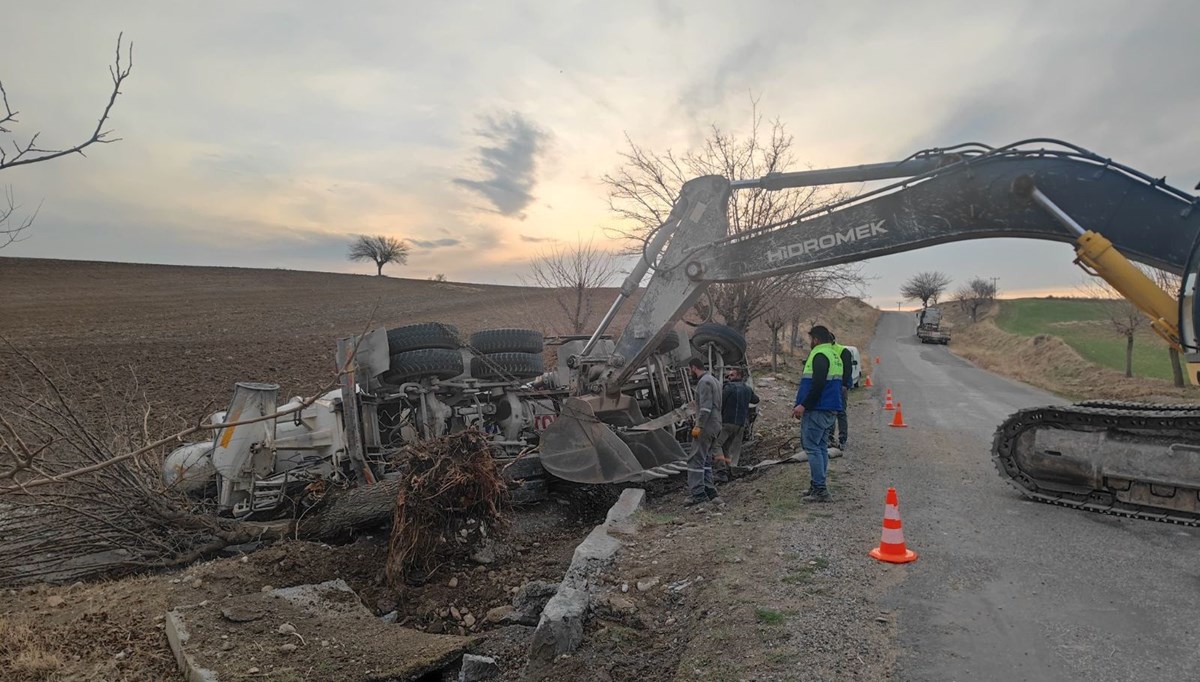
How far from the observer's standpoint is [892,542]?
5094mm

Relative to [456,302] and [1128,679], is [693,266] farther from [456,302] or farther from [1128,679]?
[456,302]

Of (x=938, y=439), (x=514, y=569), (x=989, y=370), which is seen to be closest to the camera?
(x=514, y=569)

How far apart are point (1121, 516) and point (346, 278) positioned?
54.0 meters

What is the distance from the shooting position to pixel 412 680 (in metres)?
4.55

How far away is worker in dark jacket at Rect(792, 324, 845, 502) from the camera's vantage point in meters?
6.92

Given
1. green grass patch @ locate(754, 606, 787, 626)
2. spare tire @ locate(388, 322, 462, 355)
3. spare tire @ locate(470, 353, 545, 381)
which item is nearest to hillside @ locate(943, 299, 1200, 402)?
spare tire @ locate(470, 353, 545, 381)

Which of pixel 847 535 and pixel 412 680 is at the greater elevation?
pixel 847 535

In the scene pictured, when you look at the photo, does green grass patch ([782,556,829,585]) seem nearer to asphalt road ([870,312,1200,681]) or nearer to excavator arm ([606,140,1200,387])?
asphalt road ([870,312,1200,681])

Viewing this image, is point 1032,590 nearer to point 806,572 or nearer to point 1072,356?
point 806,572

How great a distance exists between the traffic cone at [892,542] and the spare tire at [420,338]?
540 cm

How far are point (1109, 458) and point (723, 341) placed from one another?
5.21 m

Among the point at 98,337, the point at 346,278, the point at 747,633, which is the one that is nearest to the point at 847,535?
the point at 747,633

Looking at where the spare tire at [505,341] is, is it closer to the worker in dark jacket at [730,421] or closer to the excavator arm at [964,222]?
the excavator arm at [964,222]

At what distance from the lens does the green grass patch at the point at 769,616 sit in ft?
13.2
